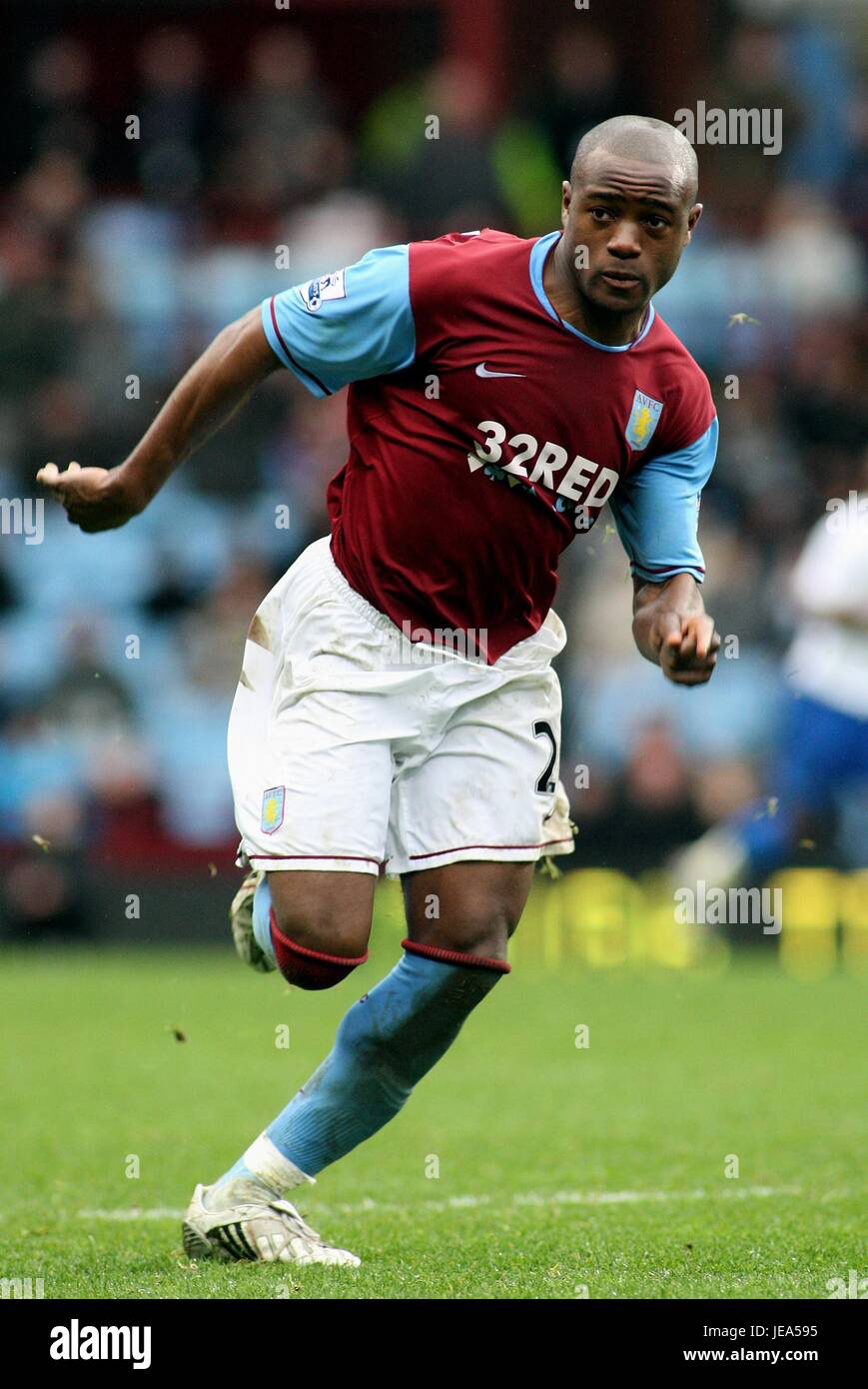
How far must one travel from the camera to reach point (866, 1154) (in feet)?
19.8

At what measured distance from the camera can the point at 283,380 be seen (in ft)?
43.1

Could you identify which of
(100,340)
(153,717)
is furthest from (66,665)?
(100,340)

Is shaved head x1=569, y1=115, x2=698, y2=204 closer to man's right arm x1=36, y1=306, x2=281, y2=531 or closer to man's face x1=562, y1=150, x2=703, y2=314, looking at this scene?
man's face x1=562, y1=150, x2=703, y2=314

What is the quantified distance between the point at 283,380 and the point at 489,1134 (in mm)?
7573

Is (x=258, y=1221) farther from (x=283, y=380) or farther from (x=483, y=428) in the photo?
(x=283, y=380)

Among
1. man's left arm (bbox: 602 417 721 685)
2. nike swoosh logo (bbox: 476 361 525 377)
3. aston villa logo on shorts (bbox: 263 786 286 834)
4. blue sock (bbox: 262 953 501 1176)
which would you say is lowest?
blue sock (bbox: 262 953 501 1176)

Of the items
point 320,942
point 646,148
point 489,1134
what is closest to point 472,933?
point 320,942

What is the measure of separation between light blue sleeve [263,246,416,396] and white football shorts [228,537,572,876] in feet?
1.61

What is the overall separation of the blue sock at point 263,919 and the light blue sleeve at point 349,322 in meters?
1.17

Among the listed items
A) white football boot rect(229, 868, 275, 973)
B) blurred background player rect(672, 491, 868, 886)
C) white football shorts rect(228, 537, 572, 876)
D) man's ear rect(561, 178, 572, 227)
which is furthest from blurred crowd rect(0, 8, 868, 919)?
man's ear rect(561, 178, 572, 227)

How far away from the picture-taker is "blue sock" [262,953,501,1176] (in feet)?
15.0

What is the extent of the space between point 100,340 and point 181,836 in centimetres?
332

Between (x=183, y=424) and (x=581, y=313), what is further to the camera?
(x=183, y=424)
